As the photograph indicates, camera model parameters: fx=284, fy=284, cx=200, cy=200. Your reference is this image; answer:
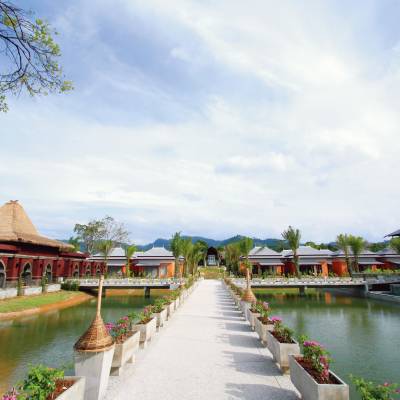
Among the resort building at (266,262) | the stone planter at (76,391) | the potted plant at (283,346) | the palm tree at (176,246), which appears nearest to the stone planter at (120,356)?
the stone planter at (76,391)

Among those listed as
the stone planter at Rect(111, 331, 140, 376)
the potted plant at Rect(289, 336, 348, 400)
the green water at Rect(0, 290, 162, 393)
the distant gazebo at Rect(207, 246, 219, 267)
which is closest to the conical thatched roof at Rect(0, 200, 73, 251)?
the green water at Rect(0, 290, 162, 393)

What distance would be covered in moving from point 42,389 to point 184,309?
14.0 metres

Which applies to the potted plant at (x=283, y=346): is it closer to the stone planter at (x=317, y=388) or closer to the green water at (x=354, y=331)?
Answer: the stone planter at (x=317, y=388)

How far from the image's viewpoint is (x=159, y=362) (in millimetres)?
7844

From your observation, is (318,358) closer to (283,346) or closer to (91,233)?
(283,346)

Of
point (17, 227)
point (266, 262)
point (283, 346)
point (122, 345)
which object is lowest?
point (283, 346)

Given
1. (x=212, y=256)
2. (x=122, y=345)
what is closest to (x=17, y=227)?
(x=122, y=345)

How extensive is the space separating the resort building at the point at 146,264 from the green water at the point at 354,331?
22316 millimetres

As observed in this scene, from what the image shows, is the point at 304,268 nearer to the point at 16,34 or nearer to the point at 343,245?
the point at 343,245

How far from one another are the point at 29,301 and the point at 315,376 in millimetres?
25402

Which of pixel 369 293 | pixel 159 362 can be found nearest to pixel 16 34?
pixel 159 362

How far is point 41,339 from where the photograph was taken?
50.4 feet

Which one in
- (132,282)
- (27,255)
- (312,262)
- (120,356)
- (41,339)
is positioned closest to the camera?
(120,356)

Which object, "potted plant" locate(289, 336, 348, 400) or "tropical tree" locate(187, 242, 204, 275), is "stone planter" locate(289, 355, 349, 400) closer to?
"potted plant" locate(289, 336, 348, 400)
